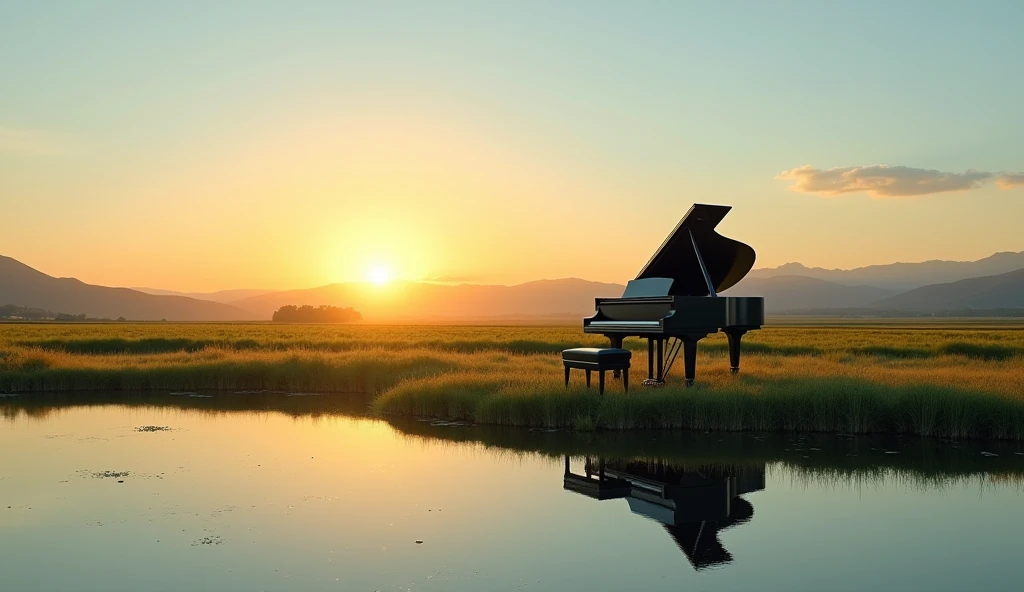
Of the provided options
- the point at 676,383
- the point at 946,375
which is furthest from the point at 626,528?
the point at 946,375

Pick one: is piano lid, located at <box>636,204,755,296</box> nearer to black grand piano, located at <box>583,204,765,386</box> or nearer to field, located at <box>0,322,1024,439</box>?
black grand piano, located at <box>583,204,765,386</box>

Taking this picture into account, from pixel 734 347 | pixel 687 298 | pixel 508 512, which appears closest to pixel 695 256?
pixel 687 298

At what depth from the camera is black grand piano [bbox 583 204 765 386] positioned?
12.2 metres

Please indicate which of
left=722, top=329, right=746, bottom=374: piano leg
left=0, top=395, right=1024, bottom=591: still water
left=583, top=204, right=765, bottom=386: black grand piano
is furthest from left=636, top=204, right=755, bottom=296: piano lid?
left=0, top=395, right=1024, bottom=591: still water

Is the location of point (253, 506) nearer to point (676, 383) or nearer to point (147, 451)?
point (147, 451)

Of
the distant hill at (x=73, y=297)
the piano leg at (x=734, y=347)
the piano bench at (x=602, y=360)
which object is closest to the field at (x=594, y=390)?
the piano leg at (x=734, y=347)

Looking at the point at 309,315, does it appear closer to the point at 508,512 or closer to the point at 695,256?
the point at 695,256

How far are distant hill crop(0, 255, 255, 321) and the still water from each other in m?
187

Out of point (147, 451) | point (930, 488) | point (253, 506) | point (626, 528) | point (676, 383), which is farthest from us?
point (676, 383)

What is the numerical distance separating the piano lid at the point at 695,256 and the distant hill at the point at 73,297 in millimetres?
186008

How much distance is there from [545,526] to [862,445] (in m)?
5.89

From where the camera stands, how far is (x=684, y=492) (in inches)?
284

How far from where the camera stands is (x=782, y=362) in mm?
17875

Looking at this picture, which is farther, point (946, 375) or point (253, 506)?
point (946, 375)
